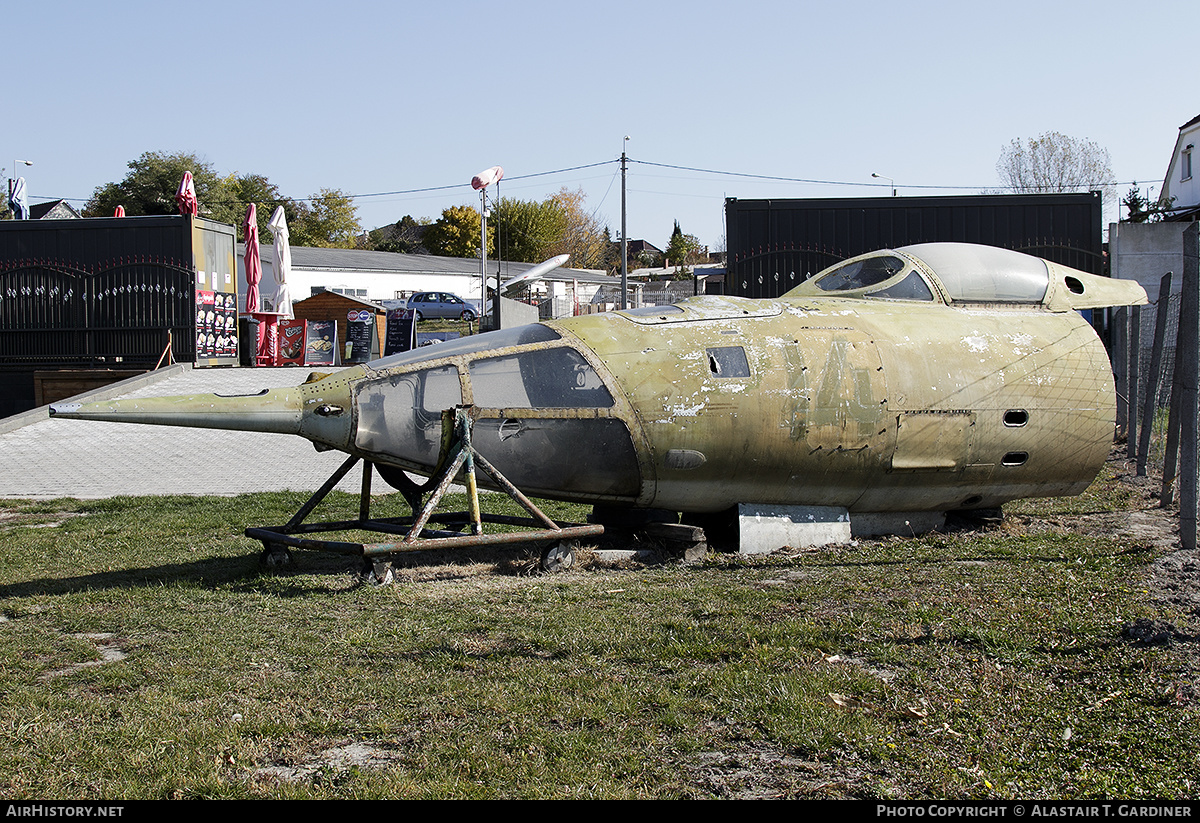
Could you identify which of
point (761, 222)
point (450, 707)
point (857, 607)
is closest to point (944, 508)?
point (857, 607)

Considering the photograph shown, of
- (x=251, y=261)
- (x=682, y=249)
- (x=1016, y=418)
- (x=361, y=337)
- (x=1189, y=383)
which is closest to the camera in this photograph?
(x=1189, y=383)

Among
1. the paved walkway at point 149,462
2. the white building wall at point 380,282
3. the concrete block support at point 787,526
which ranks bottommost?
the paved walkway at point 149,462

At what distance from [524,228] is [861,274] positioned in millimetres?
62029

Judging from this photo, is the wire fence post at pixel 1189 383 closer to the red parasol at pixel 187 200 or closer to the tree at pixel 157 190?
the red parasol at pixel 187 200

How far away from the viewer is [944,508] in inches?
341

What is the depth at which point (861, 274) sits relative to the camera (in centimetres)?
916

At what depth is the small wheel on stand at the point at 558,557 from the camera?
757 centimetres

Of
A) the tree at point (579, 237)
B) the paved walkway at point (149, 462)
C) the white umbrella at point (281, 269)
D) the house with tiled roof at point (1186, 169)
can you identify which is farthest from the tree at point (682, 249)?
the paved walkway at point (149, 462)

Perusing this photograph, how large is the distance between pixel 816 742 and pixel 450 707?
66.4 inches

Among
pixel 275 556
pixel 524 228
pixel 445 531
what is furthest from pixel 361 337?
pixel 524 228

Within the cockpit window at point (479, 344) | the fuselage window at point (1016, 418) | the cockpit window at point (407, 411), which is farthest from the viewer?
the fuselage window at point (1016, 418)

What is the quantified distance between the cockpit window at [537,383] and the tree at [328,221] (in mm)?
70840

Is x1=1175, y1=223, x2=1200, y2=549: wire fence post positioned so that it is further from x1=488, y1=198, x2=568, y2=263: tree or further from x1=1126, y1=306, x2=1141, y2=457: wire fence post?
x1=488, y1=198, x2=568, y2=263: tree

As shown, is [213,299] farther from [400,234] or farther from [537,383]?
[400,234]
